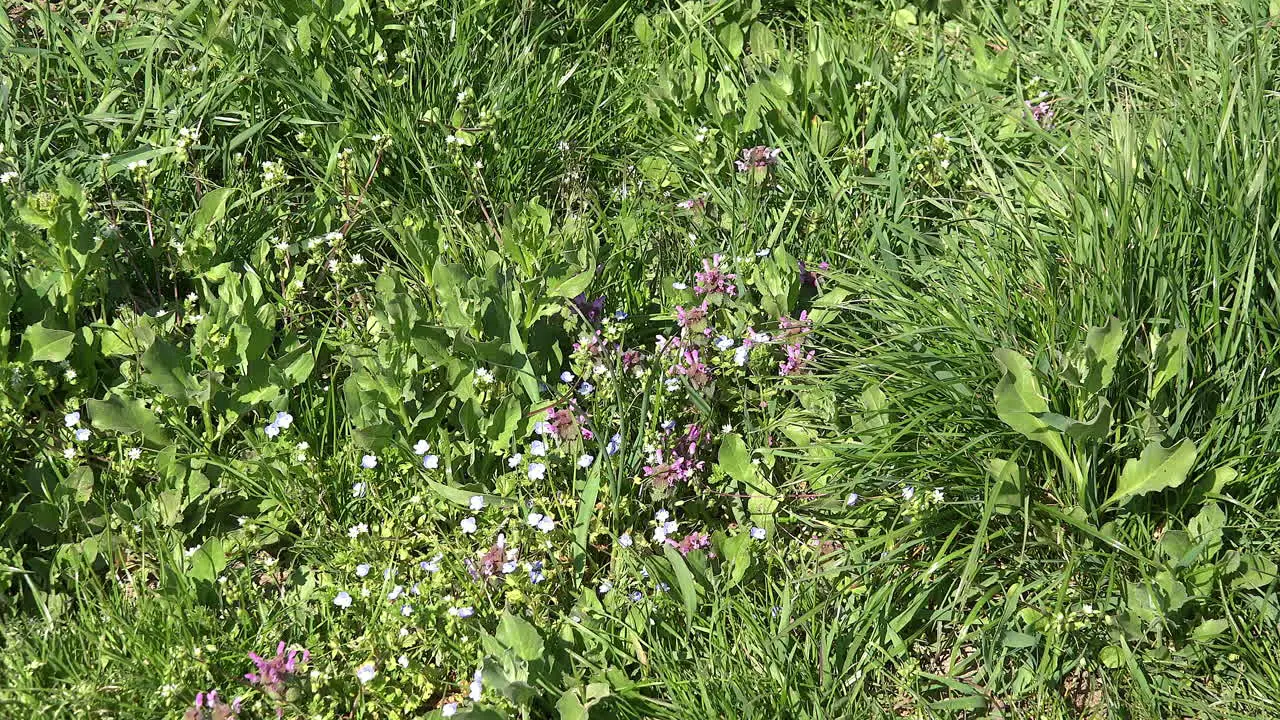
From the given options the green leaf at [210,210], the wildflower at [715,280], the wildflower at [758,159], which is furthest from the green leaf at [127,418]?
the wildflower at [758,159]

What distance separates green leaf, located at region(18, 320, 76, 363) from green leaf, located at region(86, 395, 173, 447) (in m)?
0.16

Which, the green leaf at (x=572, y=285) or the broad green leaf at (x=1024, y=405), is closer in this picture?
the broad green leaf at (x=1024, y=405)

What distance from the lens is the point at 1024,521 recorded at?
2.57 m

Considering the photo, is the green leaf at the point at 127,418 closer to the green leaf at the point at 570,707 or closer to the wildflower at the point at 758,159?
the green leaf at the point at 570,707

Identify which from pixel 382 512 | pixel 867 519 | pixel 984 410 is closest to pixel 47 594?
pixel 382 512

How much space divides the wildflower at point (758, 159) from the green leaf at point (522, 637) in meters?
1.49

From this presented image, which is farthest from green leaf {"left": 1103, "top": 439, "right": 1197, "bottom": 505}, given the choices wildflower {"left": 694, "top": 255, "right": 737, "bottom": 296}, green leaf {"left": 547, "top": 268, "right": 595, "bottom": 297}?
green leaf {"left": 547, "top": 268, "right": 595, "bottom": 297}

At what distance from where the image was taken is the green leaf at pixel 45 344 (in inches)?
107

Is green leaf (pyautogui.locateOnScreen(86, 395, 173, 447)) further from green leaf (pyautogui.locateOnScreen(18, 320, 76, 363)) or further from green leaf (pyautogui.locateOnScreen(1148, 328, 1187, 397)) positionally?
green leaf (pyautogui.locateOnScreen(1148, 328, 1187, 397))

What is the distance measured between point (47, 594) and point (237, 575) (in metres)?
0.37

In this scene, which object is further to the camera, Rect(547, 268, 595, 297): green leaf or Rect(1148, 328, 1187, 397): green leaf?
Rect(547, 268, 595, 297): green leaf

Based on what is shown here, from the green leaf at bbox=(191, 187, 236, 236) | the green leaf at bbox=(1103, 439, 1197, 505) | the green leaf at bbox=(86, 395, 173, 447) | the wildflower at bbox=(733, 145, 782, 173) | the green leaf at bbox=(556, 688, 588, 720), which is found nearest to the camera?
the green leaf at bbox=(556, 688, 588, 720)

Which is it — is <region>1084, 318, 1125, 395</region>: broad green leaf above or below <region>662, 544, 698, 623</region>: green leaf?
above

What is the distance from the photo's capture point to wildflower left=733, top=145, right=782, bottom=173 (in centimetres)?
329
